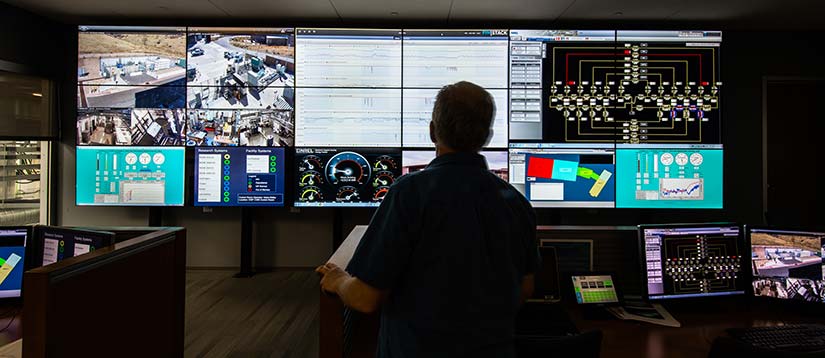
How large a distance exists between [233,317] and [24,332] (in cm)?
236

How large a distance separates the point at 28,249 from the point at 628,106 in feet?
14.4

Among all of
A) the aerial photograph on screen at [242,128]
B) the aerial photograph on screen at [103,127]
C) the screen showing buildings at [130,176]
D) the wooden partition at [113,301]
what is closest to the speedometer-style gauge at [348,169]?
the aerial photograph on screen at [242,128]

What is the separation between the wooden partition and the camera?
1.43 meters

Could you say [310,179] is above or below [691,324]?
above

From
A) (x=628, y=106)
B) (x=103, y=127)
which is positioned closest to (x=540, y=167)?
(x=628, y=106)

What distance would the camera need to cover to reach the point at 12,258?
2.20m

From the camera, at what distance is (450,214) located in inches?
43.3

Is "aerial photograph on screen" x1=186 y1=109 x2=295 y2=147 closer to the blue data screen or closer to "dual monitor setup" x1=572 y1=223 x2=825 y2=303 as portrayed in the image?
the blue data screen

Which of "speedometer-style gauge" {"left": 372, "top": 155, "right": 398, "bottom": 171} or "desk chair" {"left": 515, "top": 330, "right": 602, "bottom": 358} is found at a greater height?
"speedometer-style gauge" {"left": 372, "top": 155, "right": 398, "bottom": 171}

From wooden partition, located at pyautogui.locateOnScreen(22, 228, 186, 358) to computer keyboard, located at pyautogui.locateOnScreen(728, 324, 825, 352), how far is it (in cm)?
214

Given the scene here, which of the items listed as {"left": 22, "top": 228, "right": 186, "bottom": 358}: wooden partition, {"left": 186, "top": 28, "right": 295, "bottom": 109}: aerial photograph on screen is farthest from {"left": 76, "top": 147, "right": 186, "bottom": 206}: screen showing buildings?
{"left": 22, "top": 228, "right": 186, "bottom": 358}: wooden partition

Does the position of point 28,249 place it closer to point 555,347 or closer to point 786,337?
point 555,347

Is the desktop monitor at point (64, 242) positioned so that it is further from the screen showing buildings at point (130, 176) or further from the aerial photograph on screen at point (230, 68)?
the aerial photograph on screen at point (230, 68)

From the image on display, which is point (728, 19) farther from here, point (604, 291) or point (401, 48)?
point (604, 291)
